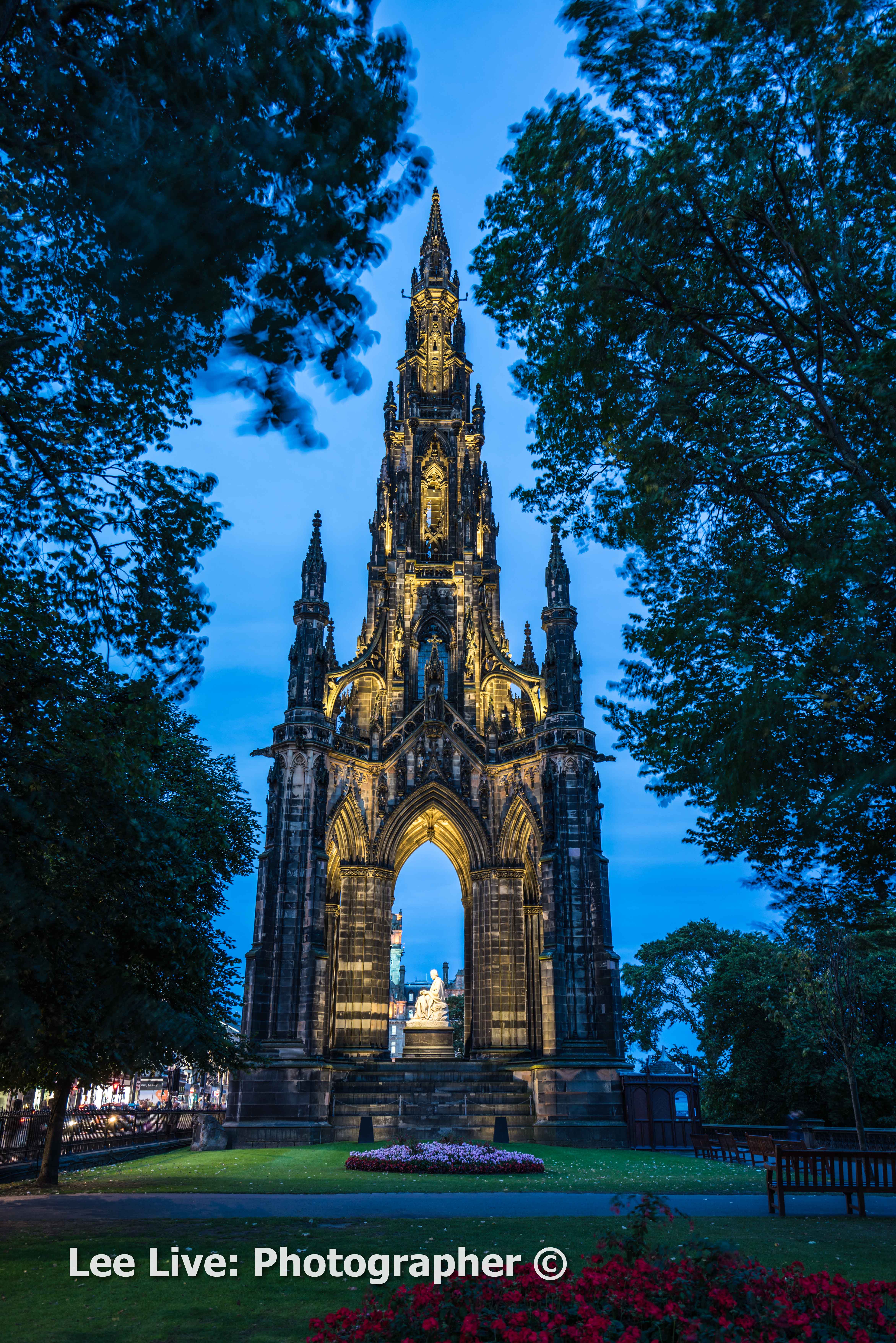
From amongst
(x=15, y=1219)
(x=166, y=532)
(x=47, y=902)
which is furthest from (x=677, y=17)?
(x=15, y=1219)

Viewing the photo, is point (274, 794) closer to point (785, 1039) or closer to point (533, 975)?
point (533, 975)

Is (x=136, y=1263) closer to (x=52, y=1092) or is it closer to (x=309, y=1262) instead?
(x=309, y=1262)

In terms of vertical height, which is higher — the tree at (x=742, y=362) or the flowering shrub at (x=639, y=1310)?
the tree at (x=742, y=362)

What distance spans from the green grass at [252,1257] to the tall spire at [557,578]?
24531 mm

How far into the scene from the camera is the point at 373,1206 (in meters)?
12.1

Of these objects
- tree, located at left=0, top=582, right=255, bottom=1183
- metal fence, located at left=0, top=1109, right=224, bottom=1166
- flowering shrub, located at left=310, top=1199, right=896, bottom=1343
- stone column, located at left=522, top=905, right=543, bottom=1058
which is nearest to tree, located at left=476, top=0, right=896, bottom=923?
flowering shrub, located at left=310, top=1199, right=896, bottom=1343

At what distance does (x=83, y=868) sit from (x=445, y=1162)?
13194mm

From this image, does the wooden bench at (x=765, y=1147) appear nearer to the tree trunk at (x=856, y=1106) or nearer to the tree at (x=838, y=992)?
the tree trunk at (x=856, y=1106)

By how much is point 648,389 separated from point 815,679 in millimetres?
4494

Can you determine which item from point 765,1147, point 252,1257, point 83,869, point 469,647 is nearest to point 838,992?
point 765,1147

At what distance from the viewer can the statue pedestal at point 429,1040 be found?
33844mm

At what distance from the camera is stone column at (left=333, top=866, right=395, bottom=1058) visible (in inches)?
1281

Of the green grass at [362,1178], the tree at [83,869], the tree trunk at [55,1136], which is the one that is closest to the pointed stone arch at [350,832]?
the green grass at [362,1178]

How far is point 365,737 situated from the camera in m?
37.1
